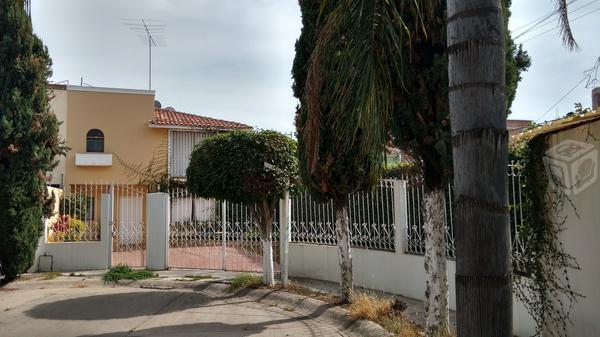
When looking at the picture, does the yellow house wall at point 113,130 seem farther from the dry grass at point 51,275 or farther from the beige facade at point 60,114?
the dry grass at point 51,275

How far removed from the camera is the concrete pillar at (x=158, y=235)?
13.0 m

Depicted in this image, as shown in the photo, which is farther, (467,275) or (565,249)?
(565,249)

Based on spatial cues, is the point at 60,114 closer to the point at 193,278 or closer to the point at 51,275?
the point at 51,275

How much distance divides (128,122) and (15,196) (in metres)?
13.3

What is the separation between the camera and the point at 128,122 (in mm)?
23906

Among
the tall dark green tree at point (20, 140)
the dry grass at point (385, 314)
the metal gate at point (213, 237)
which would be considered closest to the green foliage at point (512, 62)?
the dry grass at point (385, 314)

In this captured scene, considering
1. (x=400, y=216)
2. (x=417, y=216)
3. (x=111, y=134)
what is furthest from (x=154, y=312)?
(x=111, y=134)

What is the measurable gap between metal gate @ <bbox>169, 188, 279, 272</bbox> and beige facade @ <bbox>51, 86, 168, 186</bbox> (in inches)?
430

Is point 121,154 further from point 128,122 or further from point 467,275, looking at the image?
point 467,275

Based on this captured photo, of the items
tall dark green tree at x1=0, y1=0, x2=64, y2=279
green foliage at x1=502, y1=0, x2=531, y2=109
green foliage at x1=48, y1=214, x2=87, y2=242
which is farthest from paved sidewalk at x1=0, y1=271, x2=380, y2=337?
green foliage at x1=502, y1=0, x2=531, y2=109

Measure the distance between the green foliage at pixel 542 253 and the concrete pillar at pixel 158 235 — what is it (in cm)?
913

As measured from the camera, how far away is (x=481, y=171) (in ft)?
8.30

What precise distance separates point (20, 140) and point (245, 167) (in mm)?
5246

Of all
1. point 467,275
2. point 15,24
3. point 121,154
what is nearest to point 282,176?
point 15,24
